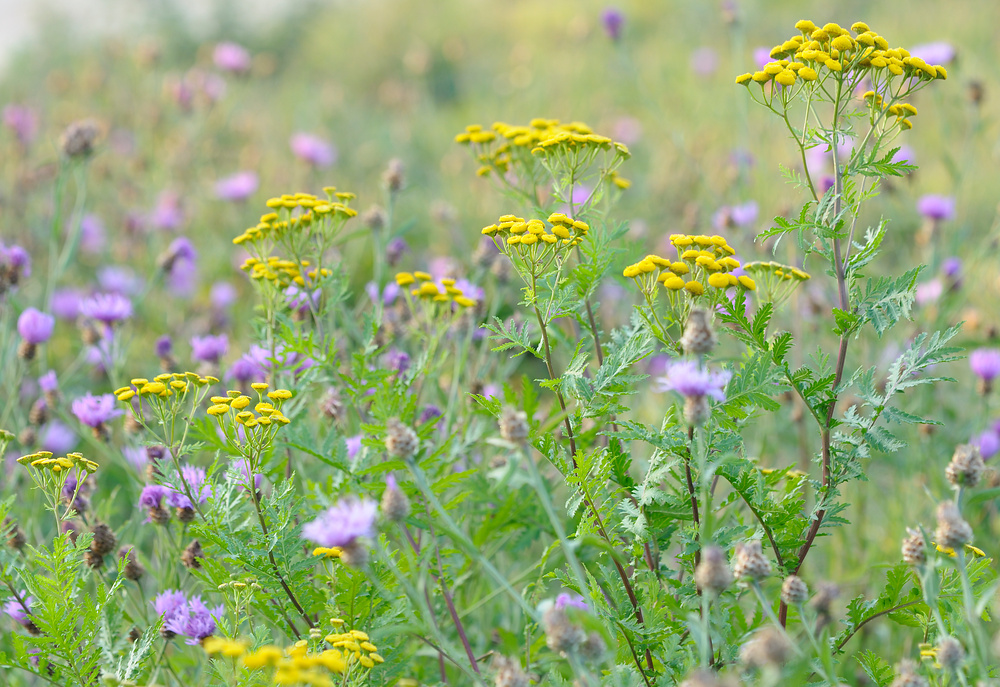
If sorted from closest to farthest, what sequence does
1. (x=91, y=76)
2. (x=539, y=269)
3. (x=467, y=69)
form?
(x=539, y=269)
(x=91, y=76)
(x=467, y=69)

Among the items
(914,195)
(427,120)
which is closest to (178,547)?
(914,195)

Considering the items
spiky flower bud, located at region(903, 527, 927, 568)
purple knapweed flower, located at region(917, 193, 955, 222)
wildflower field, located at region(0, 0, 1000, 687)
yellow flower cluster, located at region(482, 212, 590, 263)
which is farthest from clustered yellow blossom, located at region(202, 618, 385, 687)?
purple knapweed flower, located at region(917, 193, 955, 222)

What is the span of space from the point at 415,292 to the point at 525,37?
8.29m

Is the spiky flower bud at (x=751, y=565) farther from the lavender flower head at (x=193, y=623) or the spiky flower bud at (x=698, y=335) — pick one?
the lavender flower head at (x=193, y=623)

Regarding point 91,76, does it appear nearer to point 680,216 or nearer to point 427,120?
point 427,120

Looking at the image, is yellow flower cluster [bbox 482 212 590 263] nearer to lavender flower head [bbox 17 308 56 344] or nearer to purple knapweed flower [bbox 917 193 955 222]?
lavender flower head [bbox 17 308 56 344]

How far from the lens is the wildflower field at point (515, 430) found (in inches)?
43.6

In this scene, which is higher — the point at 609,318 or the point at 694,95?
the point at 694,95

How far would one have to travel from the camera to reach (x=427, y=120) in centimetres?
588

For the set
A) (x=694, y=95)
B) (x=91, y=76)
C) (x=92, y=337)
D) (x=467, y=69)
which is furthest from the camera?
(x=467, y=69)

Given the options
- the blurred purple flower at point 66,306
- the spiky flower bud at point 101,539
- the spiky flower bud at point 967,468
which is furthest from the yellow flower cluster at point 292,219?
the blurred purple flower at point 66,306

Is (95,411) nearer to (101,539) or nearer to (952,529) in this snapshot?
(101,539)

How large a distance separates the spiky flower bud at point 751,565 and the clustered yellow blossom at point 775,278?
0.40 metres

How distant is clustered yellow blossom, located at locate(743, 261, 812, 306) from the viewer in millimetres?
1188
